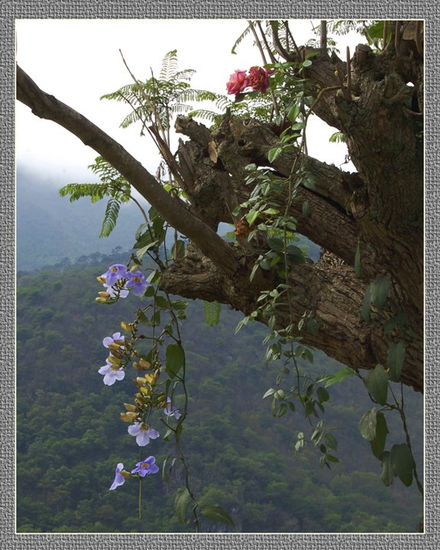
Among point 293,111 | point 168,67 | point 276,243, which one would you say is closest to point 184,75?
point 168,67

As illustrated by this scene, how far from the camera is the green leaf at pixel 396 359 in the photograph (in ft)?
5.02

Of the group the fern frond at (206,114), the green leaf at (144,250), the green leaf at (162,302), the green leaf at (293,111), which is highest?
the fern frond at (206,114)

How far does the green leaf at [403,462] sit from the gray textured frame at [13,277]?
0.15m

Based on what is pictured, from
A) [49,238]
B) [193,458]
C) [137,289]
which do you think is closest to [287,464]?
[193,458]

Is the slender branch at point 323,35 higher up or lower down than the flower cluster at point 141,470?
higher up

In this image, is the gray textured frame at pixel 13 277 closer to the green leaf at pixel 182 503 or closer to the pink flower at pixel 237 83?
the green leaf at pixel 182 503

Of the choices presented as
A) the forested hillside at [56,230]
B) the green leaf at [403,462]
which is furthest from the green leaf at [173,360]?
the forested hillside at [56,230]

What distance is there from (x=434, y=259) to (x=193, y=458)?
8.65 meters

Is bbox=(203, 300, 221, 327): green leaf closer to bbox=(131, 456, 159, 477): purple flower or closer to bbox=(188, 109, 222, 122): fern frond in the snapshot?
bbox=(131, 456, 159, 477): purple flower

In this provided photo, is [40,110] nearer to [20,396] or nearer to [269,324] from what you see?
[269,324]

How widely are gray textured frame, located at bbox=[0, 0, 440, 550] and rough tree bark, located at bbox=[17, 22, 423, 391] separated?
48mm

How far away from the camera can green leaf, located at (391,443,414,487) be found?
152 cm

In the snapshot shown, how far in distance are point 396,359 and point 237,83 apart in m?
0.97

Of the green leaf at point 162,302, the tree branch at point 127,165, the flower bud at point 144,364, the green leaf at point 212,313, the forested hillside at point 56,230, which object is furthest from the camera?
the forested hillside at point 56,230
